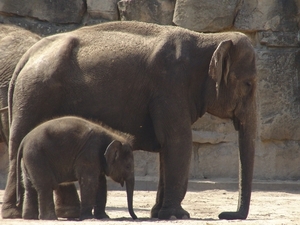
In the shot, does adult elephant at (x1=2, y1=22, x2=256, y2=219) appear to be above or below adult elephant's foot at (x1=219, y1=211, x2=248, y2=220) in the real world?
above

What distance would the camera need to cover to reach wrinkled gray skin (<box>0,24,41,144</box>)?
34.0 ft

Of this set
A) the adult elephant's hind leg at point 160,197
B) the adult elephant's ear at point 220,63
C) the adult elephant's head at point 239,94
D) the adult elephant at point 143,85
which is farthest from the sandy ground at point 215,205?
the adult elephant's ear at point 220,63

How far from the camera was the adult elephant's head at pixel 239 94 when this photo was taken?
962 centimetres

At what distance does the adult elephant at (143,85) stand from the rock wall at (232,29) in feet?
11.6

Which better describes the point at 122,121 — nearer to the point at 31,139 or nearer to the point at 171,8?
the point at 31,139

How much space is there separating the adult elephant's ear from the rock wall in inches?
145

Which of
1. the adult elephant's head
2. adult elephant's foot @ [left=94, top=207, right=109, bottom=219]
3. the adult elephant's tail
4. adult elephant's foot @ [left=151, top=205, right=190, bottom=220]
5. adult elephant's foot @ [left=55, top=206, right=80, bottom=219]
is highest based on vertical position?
the adult elephant's head

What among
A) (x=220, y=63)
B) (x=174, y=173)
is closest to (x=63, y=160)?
(x=174, y=173)

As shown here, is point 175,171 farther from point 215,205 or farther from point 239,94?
point 215,205

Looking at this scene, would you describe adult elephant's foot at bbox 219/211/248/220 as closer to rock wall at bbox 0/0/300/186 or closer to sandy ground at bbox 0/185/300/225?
sandy ground at bbox 0/185/300/225

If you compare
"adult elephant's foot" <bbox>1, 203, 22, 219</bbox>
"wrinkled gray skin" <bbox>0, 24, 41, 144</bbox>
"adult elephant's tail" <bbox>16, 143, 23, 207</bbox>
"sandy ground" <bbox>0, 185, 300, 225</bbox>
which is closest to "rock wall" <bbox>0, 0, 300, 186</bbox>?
"sandy ground" <bbox>0, 185, 300, 225</bbox>

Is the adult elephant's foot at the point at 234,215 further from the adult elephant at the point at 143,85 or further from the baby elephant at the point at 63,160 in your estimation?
the baby elephant at the point at 63,160

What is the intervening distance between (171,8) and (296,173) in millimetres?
2832

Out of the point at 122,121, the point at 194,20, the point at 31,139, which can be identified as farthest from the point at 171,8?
the point at 31,139
